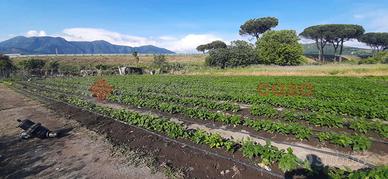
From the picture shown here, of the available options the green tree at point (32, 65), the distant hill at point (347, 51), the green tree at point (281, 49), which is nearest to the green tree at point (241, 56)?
the green tree at point (281, 49)

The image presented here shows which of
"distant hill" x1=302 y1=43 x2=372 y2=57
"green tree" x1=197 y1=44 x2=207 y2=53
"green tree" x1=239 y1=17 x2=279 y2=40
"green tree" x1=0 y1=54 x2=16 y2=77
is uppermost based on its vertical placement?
"green tree" x1=239 y1=17 x2=279 y2=40

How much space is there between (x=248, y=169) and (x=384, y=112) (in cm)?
725

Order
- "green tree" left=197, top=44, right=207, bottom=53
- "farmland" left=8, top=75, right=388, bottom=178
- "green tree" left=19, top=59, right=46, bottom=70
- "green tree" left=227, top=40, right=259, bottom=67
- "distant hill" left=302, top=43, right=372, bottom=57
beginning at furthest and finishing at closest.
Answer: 1. "green tree" left=197, top=44, right=207, bottom=53
2. "distant hill" left=302, top=43, right=372, bottom=57
3. "green tree" left=19, top=59, right=46, bottom=70
4. "green tree" left=227, top=40, right=259, bottom=67
5. "farmland" left=8, top=75, right=388, bottom=178

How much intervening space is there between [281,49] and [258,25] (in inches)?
1201

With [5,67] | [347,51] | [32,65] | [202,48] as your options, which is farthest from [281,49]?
[347,51]

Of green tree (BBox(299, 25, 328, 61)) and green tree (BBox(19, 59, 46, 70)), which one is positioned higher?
green tree (BBox(299, 25, 328, 61))

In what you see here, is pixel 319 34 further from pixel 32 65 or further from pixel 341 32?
pixel 32 65

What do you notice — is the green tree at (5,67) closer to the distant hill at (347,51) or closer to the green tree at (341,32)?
the green tree at (341,32)

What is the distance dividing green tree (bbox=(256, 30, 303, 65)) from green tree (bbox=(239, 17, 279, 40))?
26.2m

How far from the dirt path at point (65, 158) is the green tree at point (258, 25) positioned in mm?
75198

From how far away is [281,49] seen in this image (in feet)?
166

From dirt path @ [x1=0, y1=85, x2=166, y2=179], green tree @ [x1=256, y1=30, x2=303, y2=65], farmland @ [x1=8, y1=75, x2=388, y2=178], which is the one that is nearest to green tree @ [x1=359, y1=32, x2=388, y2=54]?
green tree @ [x1=256, y1=30, x2=303, y2=65]

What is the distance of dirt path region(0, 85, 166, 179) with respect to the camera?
6469mm

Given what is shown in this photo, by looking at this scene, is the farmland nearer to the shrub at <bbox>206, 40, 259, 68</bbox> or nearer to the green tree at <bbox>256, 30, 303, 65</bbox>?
the shrub at <bbox>206, 40, 259, 68</bbox>
